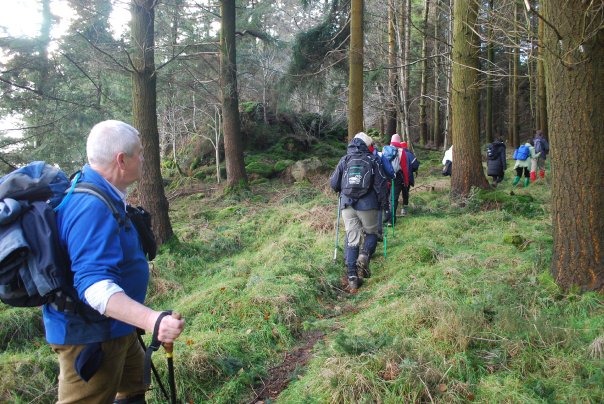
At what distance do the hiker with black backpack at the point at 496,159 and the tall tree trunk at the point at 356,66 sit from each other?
13.7 feet

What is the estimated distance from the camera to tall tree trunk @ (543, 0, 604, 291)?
436 centimetres

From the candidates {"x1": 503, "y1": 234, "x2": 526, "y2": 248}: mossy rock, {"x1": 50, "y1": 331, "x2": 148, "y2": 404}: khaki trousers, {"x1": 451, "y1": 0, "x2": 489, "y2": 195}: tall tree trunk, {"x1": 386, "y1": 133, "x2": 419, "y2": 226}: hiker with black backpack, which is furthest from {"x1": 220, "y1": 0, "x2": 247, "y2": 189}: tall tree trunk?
{"x1": 50, "y1": 331, "x2": 148, "y2": 404}: khaki trousers

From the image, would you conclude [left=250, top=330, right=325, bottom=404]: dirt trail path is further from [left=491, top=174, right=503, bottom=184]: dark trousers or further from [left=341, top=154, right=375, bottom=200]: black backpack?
[left=491, top=174, right=503, bottom=184]: dark trousers

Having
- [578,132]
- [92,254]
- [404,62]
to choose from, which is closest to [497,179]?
[404,62]

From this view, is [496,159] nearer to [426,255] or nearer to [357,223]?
[426,255]

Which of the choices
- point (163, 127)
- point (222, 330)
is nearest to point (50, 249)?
point (222, 330)

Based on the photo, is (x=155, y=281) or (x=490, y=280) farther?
(x=155, y=281)

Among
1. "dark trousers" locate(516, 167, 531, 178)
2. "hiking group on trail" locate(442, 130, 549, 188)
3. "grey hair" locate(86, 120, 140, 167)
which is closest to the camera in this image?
"grey hair" locate(86, 120, 140, 167)

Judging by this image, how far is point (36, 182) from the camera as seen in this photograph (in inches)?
86.4

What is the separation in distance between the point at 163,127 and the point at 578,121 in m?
19.6

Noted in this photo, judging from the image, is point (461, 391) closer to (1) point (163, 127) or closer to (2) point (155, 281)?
(2) point (155, 281)

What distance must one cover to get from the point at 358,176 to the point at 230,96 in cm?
904

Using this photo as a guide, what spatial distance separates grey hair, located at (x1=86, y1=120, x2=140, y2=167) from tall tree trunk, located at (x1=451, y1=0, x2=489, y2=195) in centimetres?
923

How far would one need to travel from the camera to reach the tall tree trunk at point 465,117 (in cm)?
993
